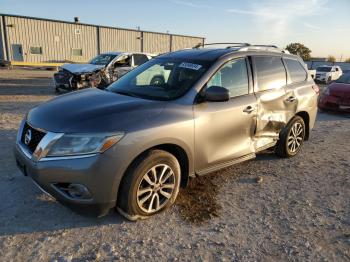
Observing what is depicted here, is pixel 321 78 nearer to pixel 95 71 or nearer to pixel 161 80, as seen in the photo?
pixel 95 71

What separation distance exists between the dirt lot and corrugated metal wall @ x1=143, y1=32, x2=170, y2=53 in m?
38.3

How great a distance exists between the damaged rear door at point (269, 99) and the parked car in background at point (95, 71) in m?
7.80

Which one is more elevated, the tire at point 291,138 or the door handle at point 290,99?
the door handle at point 290,99

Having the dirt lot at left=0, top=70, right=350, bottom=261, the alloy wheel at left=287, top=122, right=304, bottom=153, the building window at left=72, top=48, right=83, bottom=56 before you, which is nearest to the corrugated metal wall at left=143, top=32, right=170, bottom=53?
the building window at left=72, top=48, right=83, bottom=56

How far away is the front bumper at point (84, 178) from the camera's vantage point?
297cm

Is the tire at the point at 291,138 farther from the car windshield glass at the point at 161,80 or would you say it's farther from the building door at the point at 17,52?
the building door at the point at 17,52

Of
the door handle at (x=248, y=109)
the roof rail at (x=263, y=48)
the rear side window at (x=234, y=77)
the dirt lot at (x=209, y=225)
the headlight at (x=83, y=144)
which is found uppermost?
the roof rail at (x=263, y=48)

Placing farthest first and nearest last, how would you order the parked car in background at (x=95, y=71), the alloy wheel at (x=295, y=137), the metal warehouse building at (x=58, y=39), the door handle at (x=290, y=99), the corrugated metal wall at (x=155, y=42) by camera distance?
1. the corrugated metal wall at (x=155, y=42)
2. the metal warehouse building at (x=58, y=39)
3. the parked car in background at (x=95, y=71)
4. the alloy wheel at (x=295, y=137)
5. the door handle at (x=290, y=99)

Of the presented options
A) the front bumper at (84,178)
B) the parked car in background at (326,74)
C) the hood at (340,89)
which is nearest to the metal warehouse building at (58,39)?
the parked car in background at (326,74)

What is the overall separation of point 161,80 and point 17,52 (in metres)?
32.3

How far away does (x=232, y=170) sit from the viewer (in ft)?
16.4

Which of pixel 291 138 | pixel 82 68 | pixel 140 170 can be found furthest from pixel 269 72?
pixel 82 68

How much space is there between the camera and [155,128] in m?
3.28

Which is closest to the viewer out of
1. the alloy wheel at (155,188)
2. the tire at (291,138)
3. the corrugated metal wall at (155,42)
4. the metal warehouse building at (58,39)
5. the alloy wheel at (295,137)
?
the alloy wheel at (155,188)
